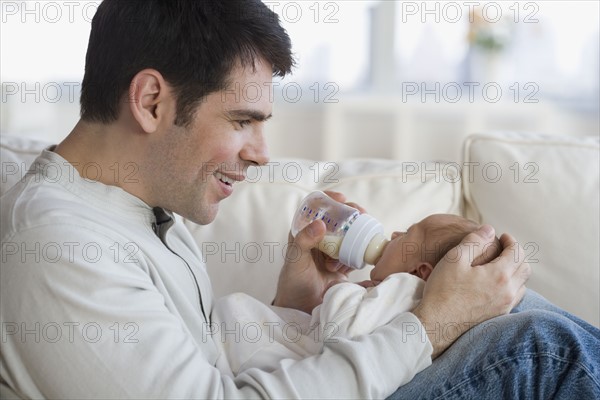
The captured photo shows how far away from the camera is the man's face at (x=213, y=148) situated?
1.25m

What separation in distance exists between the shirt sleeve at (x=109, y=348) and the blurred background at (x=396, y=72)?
11.1ft

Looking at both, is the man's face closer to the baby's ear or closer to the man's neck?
the man's neck

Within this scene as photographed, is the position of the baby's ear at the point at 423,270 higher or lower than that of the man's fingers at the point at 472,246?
lower

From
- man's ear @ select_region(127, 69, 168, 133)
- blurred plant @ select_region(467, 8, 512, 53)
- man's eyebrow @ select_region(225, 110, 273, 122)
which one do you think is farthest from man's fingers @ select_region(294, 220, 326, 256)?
blurred plant @ select_region(467, 8, 512, 53)

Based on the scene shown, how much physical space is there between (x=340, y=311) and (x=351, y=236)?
0.19 metres

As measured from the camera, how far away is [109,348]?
986 millimetres

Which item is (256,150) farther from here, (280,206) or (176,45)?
(280,206)

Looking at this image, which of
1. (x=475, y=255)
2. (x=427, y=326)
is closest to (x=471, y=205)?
(x=475, y=255)

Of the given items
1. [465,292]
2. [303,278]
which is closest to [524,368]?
[465,292]

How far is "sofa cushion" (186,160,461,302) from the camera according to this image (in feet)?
5.49

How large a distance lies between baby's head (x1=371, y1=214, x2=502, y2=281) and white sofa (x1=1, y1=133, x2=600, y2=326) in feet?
0.78

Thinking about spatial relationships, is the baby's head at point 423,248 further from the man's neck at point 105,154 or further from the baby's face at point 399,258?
the man's neck at point 105,154

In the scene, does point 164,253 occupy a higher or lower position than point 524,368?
higher

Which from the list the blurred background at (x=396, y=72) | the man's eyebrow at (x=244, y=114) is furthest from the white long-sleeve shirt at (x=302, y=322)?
the blurred background at (x=396, y=72)
